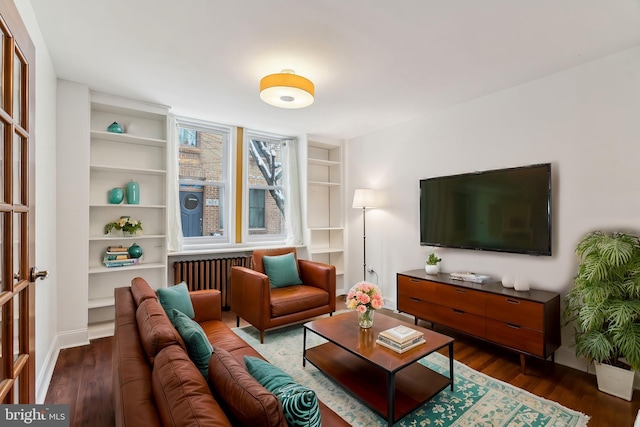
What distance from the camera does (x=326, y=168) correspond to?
5156mm

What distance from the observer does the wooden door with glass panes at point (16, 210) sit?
1.07 meters

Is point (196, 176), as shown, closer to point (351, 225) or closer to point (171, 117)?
point (171, 117)

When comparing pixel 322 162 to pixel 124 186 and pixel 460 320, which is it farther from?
pixel 460 320

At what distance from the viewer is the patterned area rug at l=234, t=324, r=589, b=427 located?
1.88 m

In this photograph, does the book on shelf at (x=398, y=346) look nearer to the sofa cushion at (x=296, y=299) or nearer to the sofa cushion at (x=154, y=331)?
the sofa cushion at (x=296, y=299)

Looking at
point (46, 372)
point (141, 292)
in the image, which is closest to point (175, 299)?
point (141, 292)

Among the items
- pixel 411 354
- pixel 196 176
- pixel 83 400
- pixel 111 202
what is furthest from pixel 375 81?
pixel 83 400

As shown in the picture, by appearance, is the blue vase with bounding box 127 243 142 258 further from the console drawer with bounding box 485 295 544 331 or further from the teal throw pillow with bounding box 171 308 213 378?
the console drawer with bounding box 485 295 544 331

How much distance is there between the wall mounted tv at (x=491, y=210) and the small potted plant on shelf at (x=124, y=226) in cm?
334

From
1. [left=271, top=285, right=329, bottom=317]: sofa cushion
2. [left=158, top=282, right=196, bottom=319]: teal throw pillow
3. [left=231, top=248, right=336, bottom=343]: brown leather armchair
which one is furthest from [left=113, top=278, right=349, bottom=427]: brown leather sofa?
[left=271, top=285, right=329, bottom=317]: sofa cushion

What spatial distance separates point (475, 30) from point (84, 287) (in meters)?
4.05

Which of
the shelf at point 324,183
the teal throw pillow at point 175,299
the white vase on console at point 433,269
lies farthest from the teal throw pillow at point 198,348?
the shelf at point 324,183

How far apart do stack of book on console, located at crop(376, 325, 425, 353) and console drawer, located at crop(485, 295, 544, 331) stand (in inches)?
35.4

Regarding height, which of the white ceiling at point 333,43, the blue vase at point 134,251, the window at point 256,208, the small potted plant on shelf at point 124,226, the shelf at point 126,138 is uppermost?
the white ceiling at point 333,43
